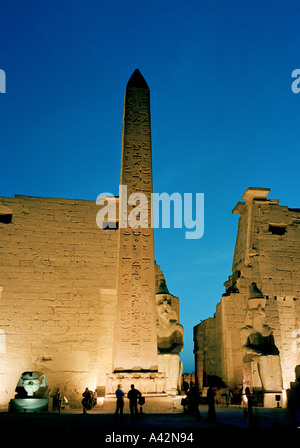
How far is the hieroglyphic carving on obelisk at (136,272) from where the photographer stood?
281 inches

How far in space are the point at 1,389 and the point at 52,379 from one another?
3.85 feet

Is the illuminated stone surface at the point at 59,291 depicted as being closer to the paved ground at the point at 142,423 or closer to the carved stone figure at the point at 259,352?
the carved stone figure at the point at 259,352

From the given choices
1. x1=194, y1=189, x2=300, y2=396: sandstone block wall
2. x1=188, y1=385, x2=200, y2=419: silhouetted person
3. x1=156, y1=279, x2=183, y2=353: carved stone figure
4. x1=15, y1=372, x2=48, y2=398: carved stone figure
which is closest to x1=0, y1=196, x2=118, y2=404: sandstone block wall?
x1=15, y1=372, x2=48, y2=398: carved stone figure

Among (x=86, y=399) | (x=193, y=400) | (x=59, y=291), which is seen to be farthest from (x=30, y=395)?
(x=193, y=400)

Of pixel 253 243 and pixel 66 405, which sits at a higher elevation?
pixel 253 243

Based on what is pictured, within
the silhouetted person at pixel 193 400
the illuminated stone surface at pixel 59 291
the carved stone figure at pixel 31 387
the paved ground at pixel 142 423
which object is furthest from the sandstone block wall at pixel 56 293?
the paved ground at pixel 142 423

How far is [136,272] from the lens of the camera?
750 centimetres

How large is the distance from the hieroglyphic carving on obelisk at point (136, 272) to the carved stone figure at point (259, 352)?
277 centimetres

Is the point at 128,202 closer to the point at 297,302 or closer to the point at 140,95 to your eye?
the point at 140,95

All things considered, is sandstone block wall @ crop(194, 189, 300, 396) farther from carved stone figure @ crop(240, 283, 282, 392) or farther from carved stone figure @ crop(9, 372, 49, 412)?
carved stone figure @ crop(9, 372, 49, 412)

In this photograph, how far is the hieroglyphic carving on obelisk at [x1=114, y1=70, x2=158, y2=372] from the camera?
23.4 ft

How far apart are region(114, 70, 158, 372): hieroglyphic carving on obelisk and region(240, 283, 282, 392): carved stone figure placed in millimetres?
2774
